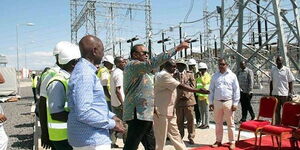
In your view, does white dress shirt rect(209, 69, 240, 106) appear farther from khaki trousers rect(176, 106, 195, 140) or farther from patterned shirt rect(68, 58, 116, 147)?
patterned shirt rect(68, 58, 116, 147)

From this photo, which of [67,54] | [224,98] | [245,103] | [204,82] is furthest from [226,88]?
[67,54]

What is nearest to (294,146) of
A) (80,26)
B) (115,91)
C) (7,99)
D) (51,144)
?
(115,91)

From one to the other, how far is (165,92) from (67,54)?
2449 millimetres

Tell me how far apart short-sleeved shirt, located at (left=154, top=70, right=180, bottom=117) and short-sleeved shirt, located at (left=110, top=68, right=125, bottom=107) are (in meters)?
0.95

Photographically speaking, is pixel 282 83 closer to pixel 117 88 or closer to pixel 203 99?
pixel 203 99

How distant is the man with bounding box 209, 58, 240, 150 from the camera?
19.4 ft

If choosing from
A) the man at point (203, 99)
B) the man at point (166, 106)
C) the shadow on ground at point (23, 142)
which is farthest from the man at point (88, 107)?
the man at point (203, 99)

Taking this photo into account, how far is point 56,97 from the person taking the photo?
2781mm

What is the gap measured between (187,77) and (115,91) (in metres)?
1.91

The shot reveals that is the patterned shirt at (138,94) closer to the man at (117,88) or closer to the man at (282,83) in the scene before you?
the man at (117,88)

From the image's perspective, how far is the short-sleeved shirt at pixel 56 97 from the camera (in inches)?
109

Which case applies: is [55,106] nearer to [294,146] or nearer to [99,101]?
[99,101]

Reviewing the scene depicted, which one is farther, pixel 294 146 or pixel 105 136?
pixel 294 146

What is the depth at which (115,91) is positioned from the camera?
6.07 meters
